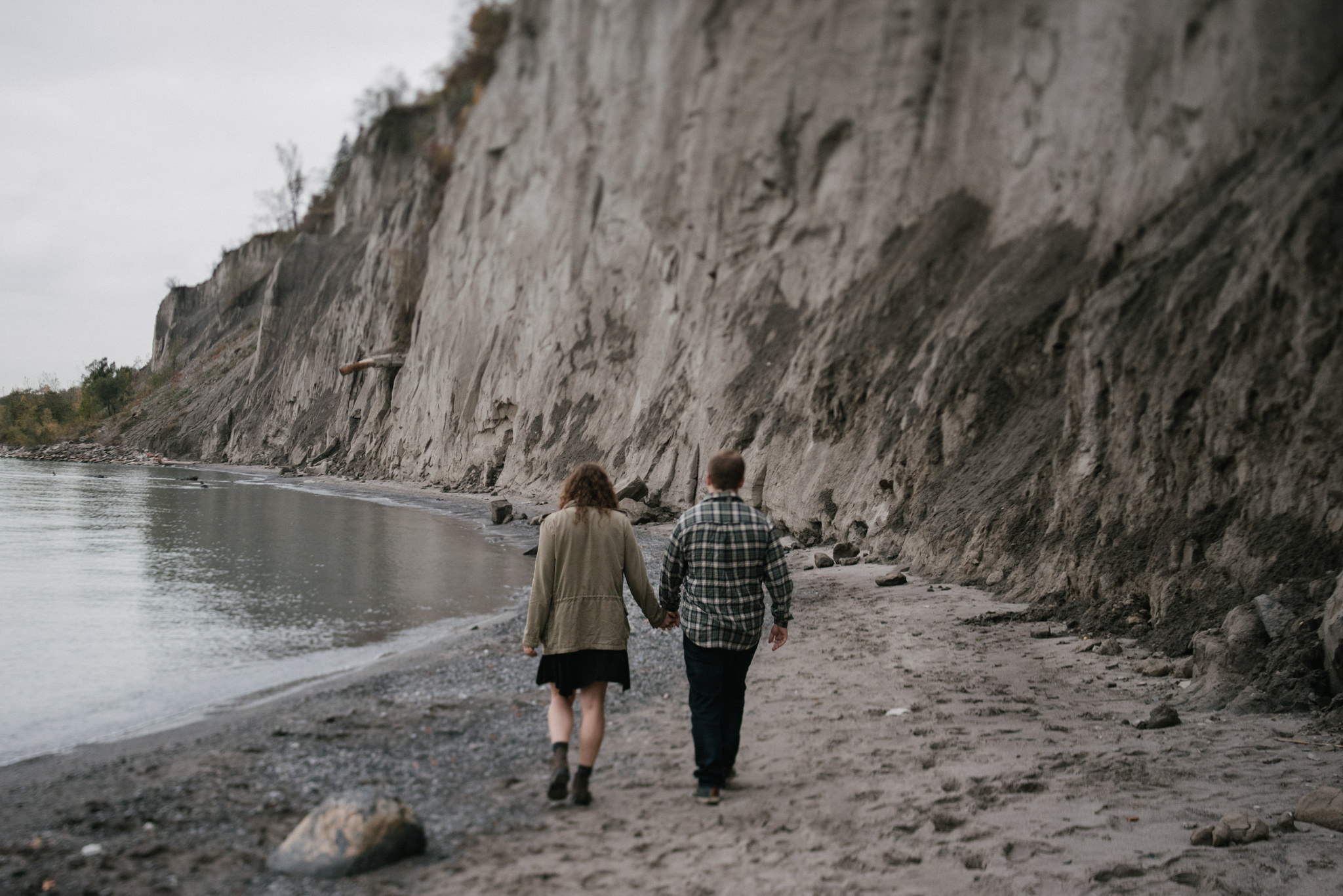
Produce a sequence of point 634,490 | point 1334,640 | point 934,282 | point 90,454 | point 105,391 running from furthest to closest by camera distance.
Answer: point 105,391 < point 90,454 < point 634,490 < point 934,282 < point 1334,640

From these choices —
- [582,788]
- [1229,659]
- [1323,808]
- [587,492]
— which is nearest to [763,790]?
[582,788]

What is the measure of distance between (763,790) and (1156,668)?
3.11m

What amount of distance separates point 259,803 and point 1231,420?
7264mm

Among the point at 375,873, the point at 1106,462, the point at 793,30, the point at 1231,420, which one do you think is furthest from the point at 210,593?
the point at 793,30

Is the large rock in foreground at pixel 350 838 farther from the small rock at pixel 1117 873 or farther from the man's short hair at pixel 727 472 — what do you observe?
the small rock at pixel 1117 873

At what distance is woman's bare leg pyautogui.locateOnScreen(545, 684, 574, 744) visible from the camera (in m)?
4.25

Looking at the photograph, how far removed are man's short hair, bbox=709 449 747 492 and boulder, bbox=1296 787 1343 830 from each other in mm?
2566

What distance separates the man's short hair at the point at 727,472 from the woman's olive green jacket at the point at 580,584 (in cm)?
50

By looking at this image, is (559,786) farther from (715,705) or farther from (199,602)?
(199,602)

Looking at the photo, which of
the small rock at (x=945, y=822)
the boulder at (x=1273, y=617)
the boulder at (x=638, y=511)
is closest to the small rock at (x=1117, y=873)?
the small rock at (x=945, y=822)

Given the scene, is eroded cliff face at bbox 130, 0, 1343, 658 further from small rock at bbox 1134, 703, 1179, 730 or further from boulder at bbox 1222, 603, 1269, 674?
small rock at bbox 1134, 703, 1179, 730

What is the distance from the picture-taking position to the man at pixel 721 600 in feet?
13.6

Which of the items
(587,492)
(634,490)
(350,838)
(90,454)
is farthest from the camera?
(90,454)

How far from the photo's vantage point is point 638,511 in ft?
62.1
